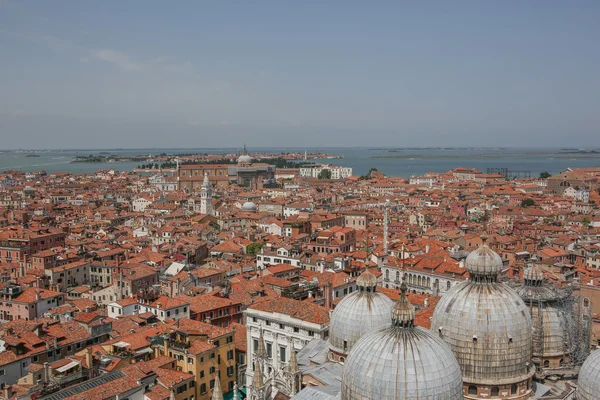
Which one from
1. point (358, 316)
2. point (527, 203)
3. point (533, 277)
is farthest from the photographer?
point (527, 203)

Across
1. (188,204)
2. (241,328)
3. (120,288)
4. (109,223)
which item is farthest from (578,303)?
(188,204)

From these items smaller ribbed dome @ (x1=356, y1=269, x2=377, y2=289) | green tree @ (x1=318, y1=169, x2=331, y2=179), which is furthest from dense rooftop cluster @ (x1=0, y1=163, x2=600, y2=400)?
green tree @ (x1=318, y1=169, x2=331, y2=179)

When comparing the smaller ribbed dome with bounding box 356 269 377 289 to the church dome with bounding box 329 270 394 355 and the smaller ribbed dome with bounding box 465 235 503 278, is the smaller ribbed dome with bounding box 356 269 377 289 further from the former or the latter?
the smaller ribbed dome with bounding box 465 235 503 278

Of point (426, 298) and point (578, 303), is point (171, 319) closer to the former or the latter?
point (426, 298)

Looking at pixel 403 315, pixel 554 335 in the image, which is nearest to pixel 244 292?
pixel 554 335

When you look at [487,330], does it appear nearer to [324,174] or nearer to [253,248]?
[253,248]

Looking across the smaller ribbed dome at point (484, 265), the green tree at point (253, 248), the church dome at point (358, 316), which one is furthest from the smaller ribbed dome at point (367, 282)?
the green tree at point (253, 248)
